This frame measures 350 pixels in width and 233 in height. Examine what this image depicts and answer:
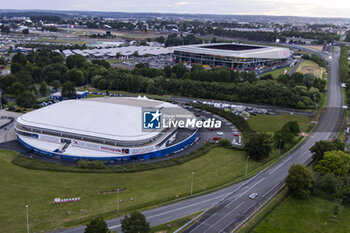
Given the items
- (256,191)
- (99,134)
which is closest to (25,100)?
(99,134)

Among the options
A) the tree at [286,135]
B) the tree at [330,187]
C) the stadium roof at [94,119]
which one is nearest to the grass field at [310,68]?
the tree at [286,135]

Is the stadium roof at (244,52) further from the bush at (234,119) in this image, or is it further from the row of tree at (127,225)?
the row of tree at (127,225)

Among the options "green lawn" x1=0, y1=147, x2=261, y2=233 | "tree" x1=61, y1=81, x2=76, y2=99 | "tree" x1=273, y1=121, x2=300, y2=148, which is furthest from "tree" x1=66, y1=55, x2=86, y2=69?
"tree" x1=273, y1=121, x2=300, y2=148

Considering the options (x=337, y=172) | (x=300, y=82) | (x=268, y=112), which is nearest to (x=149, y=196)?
(x=337, y=172)

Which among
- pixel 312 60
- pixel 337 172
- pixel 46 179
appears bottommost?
pixel 46 179

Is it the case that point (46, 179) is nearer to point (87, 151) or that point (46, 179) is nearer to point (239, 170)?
point (87, 151)

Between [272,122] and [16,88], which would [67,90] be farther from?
[272,122]
